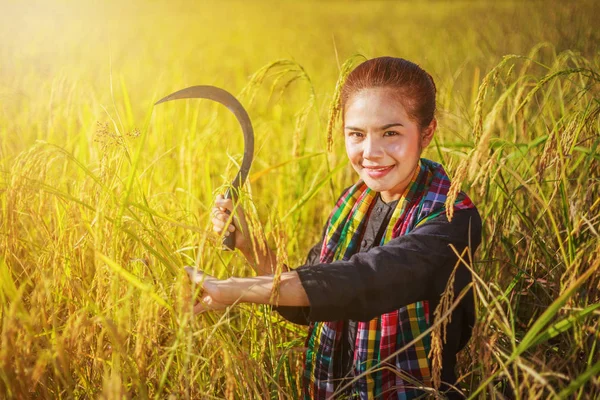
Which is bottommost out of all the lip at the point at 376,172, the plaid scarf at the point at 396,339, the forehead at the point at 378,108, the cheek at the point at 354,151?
the plaid scarf at the point at 396,339

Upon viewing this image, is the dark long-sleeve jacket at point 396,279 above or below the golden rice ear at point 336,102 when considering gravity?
below

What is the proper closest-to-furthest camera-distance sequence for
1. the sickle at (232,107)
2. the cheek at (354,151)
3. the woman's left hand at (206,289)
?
the woman's left hand at (206,289) < the sickle at (232,107) < the cheek at (354,151)

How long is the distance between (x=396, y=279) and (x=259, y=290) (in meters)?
0.32

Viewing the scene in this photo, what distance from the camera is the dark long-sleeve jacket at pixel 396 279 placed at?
54.5 inches

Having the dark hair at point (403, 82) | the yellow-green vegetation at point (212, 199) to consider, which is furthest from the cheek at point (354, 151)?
the yellow-green vegetation at point (212, 199)

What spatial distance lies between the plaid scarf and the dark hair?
172mm

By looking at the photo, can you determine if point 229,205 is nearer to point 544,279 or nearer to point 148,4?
point 544,279

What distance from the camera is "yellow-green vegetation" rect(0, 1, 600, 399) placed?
1.43m

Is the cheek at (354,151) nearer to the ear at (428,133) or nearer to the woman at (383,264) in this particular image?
the woman at (383,264)

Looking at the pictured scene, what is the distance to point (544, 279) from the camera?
2.01m

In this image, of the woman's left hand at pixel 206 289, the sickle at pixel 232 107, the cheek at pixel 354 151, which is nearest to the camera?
the woman's left hand at pixel 206 289

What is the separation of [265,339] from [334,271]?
0.56m

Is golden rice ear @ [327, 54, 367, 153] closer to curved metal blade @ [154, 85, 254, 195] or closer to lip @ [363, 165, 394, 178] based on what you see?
lip @ [363, 165, 394, 178]

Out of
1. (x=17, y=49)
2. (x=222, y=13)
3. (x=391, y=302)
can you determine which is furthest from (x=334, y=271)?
(x=222, y=13)
